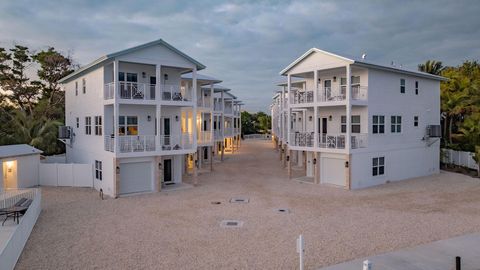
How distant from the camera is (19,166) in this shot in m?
22.4

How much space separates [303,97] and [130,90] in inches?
487

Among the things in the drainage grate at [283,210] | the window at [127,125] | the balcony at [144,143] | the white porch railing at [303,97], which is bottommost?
the drainage grate at [283,210]

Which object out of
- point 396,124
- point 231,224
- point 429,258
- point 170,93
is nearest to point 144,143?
point 170,93

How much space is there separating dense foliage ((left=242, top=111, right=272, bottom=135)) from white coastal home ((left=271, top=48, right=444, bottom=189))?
5629cm

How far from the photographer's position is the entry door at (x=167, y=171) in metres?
24.0

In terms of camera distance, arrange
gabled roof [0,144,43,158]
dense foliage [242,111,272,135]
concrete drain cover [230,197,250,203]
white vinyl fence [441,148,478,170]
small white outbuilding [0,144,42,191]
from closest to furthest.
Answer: concrete drain cover [230,197,250,203]
gabled roof [0,144,43,158]
small white outbuilding [0,144,42,191]
white vinyl fence [441,148,478,170]
dense foliage [242,111,272,135]

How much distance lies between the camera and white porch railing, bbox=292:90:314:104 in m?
25.3

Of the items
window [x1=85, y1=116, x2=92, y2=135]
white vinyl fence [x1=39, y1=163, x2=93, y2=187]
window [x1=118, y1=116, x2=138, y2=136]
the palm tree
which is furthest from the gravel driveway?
the palm tree

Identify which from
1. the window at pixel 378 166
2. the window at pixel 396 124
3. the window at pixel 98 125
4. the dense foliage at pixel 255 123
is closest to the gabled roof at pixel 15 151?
the window at pixel 98 125

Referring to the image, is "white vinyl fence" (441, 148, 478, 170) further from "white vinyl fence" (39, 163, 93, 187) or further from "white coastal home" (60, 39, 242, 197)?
"white vinyl fence" (39, 163, 93, 187)

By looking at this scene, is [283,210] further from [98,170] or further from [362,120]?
[98,170]

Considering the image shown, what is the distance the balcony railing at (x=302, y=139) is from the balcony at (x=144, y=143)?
306 inches

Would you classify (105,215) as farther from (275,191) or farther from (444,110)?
(444,110)

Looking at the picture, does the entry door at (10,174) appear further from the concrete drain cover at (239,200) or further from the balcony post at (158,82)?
the concrete drain cover at (239,200)
